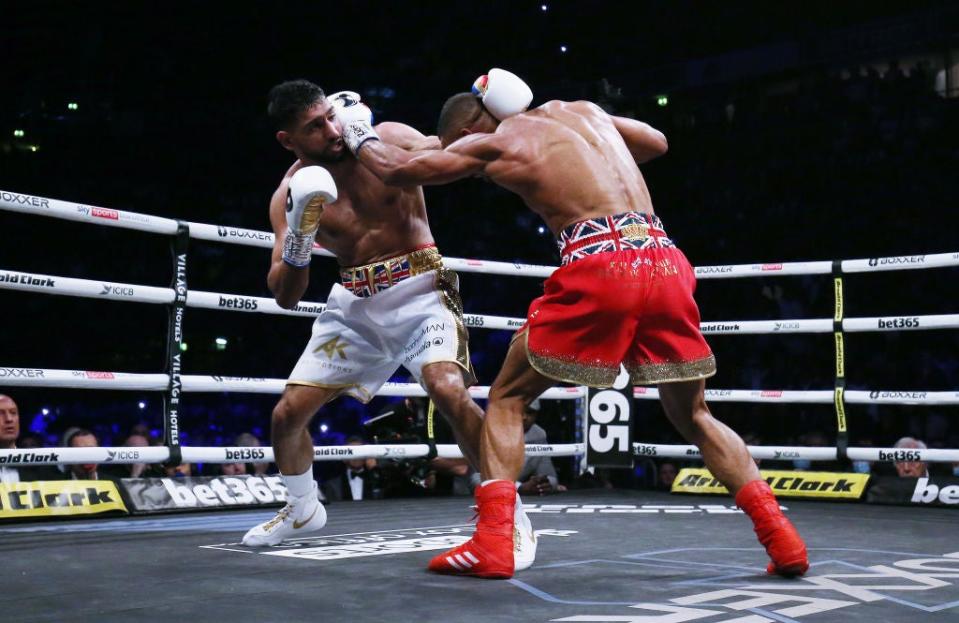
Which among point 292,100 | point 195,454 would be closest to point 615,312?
point 292,100

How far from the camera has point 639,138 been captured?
2.64 meters

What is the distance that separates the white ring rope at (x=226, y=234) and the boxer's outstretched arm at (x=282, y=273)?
674 mm

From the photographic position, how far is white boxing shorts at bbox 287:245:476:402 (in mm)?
2816

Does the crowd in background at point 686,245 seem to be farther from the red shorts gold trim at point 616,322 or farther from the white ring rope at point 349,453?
the red shorts gold trim at point 616,322

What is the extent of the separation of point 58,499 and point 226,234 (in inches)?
41.5

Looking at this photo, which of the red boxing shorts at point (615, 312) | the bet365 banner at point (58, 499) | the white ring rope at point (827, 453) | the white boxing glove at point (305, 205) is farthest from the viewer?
the white ring rope at point (827, 453)

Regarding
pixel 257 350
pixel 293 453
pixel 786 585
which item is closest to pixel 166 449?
pixel 293 453

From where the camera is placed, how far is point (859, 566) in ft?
7.80

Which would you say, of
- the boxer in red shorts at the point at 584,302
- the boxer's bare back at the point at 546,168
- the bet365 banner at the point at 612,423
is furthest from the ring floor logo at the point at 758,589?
the bet365 banner at the point at 612,423

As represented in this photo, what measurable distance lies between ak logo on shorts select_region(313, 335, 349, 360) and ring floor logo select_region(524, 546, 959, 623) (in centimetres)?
86

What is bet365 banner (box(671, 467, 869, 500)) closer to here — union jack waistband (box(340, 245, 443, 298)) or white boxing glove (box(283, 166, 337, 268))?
union jack waistband (box(340, 245, 443, 298))

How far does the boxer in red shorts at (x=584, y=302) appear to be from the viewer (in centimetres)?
229

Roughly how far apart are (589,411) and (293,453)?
2.08m

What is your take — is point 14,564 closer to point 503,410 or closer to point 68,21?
point 503,410
